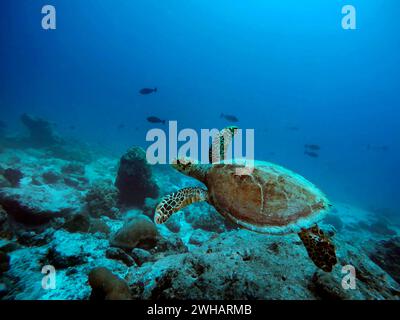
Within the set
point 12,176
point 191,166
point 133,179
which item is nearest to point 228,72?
point 133,179

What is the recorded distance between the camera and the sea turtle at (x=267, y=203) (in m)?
3.05

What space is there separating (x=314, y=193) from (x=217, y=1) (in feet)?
372

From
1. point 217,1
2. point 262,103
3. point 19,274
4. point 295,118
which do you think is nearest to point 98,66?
point 217,1

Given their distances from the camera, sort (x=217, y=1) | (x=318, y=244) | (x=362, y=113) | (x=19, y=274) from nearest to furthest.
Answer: (x=318, y=244) < (x=19, y=274) < (x=217, y=1) < (x=362, y=113)

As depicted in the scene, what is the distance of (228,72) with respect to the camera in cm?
12175

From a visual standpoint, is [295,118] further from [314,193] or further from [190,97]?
[314,193]

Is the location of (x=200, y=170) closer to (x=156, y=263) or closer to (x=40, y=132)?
(x=156, y=263)

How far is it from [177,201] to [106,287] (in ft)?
5.63

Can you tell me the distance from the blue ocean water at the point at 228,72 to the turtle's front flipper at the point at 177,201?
80.3m

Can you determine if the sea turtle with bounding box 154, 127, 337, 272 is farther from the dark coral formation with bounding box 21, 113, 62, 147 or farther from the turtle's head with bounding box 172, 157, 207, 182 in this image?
the dark coral formation with bounding box 21, 113, 62, 147

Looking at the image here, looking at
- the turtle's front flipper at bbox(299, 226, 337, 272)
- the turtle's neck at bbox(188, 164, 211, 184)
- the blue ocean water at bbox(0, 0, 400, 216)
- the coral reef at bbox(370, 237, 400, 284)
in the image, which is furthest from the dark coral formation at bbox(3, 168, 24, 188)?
the blue ocean water at bbox(0, 0, 400, 216)

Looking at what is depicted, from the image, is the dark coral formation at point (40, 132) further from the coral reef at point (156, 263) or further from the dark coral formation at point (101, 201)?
the coral reef at point (156, 263)

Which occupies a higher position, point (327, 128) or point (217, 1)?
point (217, 1)

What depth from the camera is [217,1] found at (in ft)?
294
